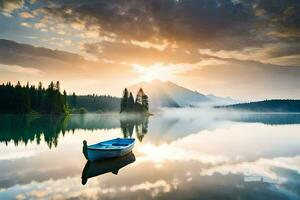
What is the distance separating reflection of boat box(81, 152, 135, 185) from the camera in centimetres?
2597

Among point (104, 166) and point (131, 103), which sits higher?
point (131, 103)

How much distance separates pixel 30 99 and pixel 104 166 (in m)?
136

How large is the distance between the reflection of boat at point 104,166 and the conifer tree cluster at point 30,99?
12465 cm

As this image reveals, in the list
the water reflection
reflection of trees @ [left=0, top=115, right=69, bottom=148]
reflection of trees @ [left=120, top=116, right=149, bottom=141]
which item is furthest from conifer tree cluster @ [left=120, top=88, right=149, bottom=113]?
reflection of trees @ [left=0, top=115, right=69, bottom=148]

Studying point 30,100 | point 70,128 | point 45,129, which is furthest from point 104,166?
point 30,100

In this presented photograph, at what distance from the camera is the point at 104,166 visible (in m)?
29.4

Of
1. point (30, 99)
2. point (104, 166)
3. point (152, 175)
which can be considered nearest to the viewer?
point (152, 175)

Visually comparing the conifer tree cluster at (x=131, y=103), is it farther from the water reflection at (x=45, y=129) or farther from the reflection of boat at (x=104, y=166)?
the reflection of boat at (x=104, y=166)

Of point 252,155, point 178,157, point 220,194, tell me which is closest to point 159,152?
point 178,157

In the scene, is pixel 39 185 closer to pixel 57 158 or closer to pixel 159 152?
pixel 57 158

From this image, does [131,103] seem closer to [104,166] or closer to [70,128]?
[70,128]

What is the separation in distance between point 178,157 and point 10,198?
67.6 feet

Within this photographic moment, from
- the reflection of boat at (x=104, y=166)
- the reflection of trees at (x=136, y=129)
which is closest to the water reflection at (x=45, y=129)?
the reflection of trees at (x=136, y=129)

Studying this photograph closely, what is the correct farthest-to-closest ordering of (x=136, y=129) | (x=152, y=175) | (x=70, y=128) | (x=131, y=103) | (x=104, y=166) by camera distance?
(x=131, y=103) < (x=136, y=129) < (x=70, y=128) < (x=104, y=166) < (x=152, y=175)
